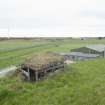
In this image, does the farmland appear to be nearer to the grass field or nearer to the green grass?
the green grass

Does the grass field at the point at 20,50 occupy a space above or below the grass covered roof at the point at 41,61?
below

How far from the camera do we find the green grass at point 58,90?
1739 cm

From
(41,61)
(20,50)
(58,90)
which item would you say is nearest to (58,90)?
(58,90)

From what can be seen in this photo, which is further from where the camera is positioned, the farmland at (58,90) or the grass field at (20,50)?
the grass field at (20,50)

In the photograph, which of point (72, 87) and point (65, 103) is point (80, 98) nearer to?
point (65, 103)

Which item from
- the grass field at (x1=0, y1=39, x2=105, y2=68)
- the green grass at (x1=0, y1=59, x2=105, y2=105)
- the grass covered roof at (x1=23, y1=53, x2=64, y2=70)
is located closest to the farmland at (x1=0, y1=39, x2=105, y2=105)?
the green grass at (x1=0, y1=59, x2=105, y2=105)

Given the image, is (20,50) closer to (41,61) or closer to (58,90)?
(41,61)

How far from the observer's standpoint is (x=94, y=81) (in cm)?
2120

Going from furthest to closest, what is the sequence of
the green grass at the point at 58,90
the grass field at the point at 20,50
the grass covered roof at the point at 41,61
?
the grass field at the point at 20,50 → the grass covered roof at the point at 41,61 → the green grass at the point at 58,90

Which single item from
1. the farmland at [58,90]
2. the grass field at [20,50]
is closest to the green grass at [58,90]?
the farmland at [58,90]

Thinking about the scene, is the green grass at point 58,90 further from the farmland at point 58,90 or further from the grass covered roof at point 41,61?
the grass covered roof at point 41,61

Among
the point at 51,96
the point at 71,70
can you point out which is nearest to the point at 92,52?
the point at 71,70

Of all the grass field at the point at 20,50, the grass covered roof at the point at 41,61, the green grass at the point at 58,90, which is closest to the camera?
the green grass at the point at 58,90

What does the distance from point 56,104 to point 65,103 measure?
677mm
